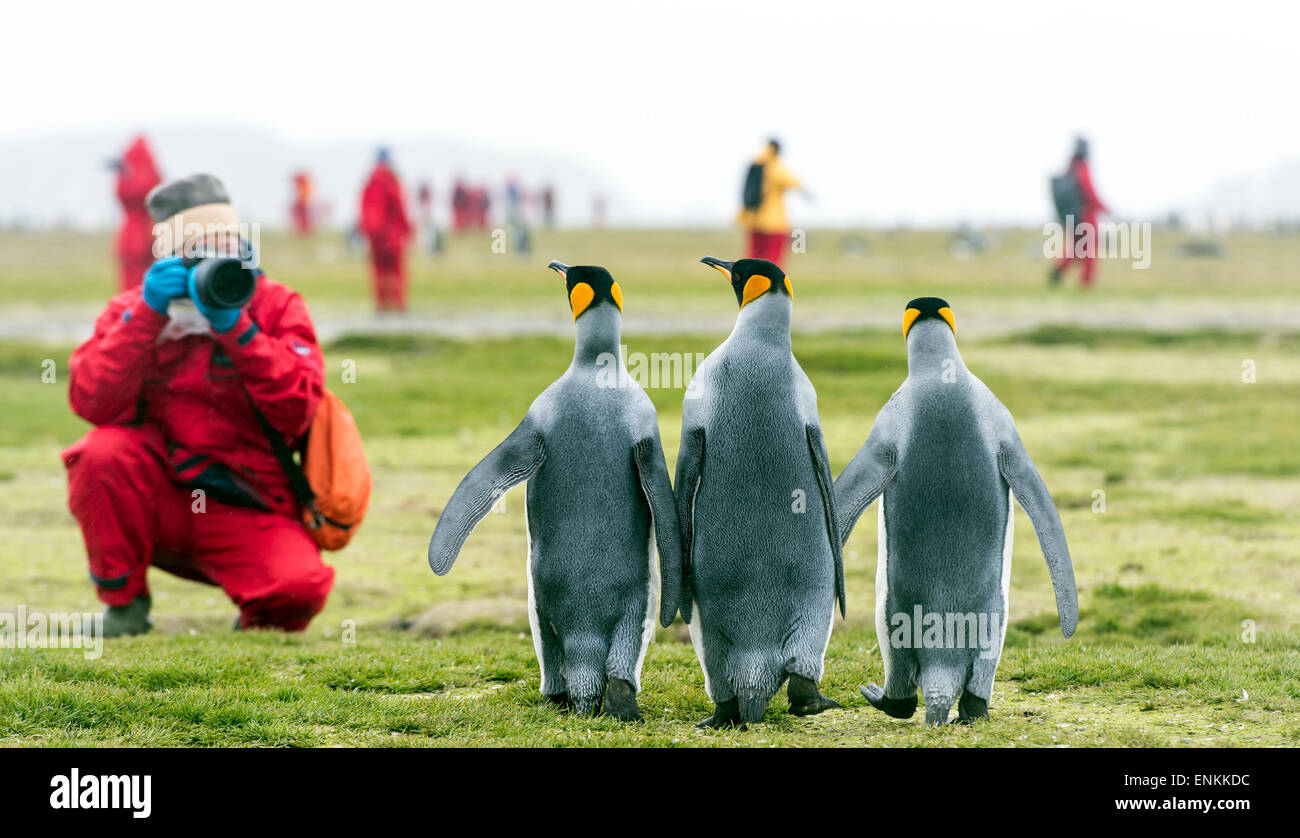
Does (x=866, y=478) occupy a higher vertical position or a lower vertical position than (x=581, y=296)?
lower

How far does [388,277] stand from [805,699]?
1791 centimetres

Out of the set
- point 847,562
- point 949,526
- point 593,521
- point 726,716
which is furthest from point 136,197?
point 949,526

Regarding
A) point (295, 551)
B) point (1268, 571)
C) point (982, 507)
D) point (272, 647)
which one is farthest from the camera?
point (1268, 571)

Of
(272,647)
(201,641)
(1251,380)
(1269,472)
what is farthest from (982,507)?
(1251,380)

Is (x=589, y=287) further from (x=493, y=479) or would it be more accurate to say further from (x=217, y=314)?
(x=217, y=314)

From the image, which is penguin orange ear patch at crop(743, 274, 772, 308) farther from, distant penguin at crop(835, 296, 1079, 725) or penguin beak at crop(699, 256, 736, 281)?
distant penguin at crop(835, 296, 1079, 725)

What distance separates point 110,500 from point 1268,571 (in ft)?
20.0

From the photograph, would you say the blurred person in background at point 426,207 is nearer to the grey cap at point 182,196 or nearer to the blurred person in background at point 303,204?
the blurred person in background at point 303,204

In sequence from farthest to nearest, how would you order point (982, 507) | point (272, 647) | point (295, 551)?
point (295, 551), point (272, 647), point (982, 507)

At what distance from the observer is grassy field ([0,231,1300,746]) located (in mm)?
4832

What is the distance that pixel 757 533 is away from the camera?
471 centimetres

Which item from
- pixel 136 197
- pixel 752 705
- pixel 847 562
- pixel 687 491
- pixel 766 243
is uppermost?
pixel 136 197

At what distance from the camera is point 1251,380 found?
14.8 metres
